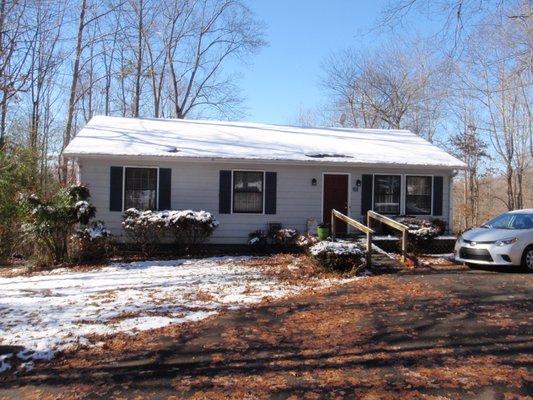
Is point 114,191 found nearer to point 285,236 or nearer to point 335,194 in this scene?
point 285,236

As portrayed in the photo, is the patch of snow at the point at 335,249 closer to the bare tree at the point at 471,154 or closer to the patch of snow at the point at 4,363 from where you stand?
the patch of snow at the point at 4,363

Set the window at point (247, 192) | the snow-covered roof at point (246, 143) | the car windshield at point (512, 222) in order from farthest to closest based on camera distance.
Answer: the window at point (247, 192)
the snow-covered roof at point (246, 143)
the car windshield at point (512, 222)

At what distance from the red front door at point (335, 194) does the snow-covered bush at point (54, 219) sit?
6.73 meters

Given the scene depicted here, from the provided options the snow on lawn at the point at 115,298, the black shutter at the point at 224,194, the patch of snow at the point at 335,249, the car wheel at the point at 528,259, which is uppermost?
the black shutter at the point at 224,194

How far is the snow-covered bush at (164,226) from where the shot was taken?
12.8 metres

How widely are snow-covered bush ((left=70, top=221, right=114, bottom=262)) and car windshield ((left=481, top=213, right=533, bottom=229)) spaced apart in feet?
31.3

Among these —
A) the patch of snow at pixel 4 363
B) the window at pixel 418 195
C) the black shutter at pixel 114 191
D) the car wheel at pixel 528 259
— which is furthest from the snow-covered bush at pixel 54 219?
the car wheel at pixel 528 259

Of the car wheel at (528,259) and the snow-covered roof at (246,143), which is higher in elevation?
the snow-covered roof at (246,143)

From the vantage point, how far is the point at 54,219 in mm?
11844

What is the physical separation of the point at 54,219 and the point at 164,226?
2.67m

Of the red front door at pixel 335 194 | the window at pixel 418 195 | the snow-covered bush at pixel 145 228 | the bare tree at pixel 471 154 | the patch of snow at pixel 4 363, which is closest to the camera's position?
the patch of snow at pixel 4 363

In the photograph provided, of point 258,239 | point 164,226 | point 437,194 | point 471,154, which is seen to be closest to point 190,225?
point 164,226

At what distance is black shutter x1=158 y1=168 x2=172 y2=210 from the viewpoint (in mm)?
14008

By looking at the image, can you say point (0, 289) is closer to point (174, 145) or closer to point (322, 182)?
point (174, 145)
